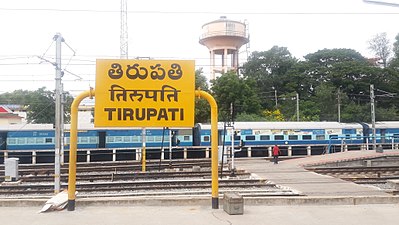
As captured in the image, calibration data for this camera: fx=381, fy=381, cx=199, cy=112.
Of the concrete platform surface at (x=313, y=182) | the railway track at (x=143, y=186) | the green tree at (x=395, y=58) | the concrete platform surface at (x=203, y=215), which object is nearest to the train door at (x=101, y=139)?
the railway track at (x=143, y=186)

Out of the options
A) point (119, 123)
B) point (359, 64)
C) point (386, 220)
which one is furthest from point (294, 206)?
point (359, 64)

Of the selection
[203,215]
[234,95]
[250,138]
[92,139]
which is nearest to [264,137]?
[250,138]

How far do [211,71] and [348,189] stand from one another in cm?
5079

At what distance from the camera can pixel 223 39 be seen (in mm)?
61438

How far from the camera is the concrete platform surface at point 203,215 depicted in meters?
7.99

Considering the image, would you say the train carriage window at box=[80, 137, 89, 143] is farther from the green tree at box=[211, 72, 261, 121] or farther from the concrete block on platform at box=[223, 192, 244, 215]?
the concrete block on platform at box=[223, 192, 244, 215]

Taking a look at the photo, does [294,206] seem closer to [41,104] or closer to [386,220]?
[386,220]

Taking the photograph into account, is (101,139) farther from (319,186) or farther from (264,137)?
(319,186)

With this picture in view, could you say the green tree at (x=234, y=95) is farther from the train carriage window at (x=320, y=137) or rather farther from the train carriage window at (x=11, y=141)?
the train carriage window at (x=11, y=141)

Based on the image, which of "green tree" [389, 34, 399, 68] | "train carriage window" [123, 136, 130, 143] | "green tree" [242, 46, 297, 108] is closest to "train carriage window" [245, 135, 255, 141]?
"train carriage window" [123, 136, 130, 143]

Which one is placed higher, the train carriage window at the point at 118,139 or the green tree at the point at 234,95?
the green tree at the point at 234,95

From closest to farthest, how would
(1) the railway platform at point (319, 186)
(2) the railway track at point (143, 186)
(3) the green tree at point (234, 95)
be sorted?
(1) the railway platform at point (319, 186) < (2) the railway track at point (143, 186) < (3) the green tree at point (234, 95)

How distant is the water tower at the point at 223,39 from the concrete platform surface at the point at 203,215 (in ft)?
169

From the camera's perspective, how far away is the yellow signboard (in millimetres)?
8945
